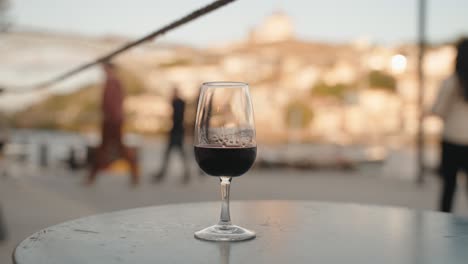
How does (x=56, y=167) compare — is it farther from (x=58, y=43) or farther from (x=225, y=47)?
(x=225, y=47)

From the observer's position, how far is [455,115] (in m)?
2.71

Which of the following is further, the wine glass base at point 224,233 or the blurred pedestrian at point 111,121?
the blurred pedestrian at point 111,121

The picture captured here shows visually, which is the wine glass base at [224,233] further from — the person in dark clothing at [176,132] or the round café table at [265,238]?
the person in dark clothing at [176,132]

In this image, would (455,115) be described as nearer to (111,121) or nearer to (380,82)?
(111,121)

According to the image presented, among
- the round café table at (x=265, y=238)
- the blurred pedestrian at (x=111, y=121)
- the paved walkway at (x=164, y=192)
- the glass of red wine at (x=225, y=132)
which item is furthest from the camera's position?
the blurred pedestrian at (x=111, y=121)

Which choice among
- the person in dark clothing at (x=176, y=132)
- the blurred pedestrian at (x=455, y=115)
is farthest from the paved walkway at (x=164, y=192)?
the blurred pedestrian at (x=455, y=115)

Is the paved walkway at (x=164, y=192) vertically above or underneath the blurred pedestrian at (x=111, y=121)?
underneath

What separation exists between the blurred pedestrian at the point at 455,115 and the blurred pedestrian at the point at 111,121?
11.8ft

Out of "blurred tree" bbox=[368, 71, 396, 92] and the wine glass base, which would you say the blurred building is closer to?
"blurred tree" bbox=[368, 71, 396, 92]

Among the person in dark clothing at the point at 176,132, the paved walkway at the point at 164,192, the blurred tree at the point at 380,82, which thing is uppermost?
the blurred tree at the point at 380,82

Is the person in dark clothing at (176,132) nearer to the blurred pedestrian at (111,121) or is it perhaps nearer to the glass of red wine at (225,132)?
the blurred pedestrian at (111,121)

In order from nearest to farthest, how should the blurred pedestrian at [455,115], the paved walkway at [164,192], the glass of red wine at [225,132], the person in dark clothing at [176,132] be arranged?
the glass of red wine at [225,132] → the blurred pedestrian at [455,115] → the paved walkway at [164,192] → the person in dark clothing at [176,132]

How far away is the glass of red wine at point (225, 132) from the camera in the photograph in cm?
78

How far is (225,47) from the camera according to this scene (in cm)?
1061
